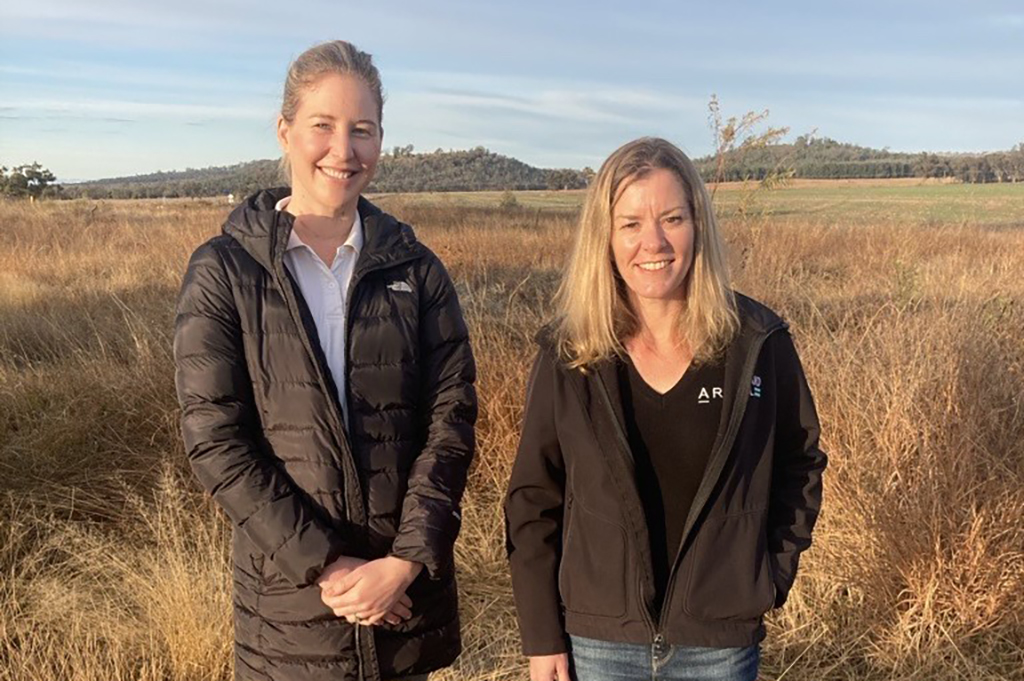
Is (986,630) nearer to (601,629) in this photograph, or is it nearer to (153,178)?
(601,629)

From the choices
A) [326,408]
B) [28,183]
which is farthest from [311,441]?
[28,183]

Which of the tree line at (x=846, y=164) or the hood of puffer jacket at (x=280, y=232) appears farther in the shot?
the tree line at (x=846, y=164)

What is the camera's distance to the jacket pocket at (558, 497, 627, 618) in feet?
5.58

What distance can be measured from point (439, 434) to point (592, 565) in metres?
0.48

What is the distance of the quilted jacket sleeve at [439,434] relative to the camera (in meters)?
1.83

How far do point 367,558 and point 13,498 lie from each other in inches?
133

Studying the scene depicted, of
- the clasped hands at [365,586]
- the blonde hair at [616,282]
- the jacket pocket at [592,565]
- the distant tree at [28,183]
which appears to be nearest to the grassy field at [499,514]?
the blonde hair at [616,282]

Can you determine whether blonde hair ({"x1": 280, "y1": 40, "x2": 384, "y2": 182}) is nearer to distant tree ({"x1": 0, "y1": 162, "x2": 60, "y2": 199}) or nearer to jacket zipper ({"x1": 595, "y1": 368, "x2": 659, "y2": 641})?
jacket zipper ({"x1": 595, "y1": 368, "x2": 659, "y2": 641})

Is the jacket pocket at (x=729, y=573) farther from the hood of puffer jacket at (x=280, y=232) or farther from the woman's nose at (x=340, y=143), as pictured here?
the woman's nose at (x=340, y=143)

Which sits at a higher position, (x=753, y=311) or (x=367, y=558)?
(x=753, y=311)

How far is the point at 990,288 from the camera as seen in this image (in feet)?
20.2

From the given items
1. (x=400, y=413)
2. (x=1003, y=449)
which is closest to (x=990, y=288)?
(x=1003, y=449)

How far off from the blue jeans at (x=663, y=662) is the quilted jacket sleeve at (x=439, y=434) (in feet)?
1.43

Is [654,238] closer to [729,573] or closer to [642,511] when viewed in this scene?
[642,511]
